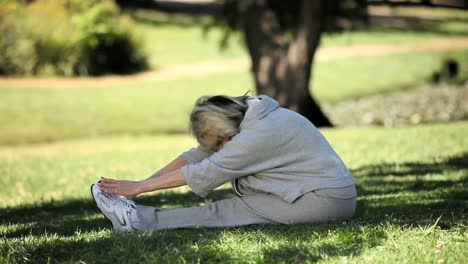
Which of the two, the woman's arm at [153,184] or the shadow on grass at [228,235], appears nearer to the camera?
the shadow on grass at [228,235]

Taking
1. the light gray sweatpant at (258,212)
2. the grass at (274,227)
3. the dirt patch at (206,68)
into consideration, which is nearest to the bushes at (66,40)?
the dirt patch at (206,68)

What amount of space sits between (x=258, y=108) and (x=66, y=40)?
2116cm

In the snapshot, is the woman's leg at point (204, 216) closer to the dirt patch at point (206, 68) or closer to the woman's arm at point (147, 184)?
the woman's arm at point (147, 184)

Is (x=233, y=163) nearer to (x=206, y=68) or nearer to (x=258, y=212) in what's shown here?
(x=258, y=212)

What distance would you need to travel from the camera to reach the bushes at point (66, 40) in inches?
930

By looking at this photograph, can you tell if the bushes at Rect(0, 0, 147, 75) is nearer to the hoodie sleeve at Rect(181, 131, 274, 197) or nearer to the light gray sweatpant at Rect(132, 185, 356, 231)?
the light gray sweatpant at Rect(132, 185, 356, 231)

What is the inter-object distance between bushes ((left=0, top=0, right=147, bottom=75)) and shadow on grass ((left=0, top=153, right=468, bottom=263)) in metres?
17.9

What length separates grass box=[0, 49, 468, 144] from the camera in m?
18.4

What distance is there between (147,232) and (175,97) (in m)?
17.9

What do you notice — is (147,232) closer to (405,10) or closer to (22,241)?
(22,241)

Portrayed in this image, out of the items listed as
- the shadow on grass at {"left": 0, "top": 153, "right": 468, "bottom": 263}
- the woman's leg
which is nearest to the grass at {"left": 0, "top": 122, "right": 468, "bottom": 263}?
the shadow on grass at {"left": 0, "top": 153, "right": 468, "bottom": 263}

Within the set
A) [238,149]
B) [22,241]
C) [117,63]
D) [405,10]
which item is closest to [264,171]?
[238,149]

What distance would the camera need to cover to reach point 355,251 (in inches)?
159

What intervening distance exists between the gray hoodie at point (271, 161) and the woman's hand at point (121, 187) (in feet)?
1.14
